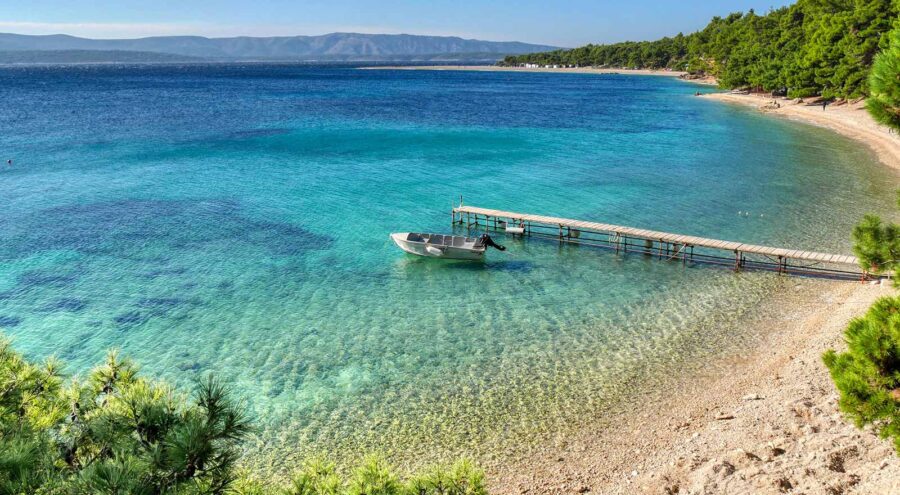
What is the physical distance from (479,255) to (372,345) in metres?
7.84

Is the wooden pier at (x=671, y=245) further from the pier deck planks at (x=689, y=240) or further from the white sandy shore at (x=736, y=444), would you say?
the white sandy shore at (x=736, y=444)

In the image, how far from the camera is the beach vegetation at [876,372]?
19.2 feet

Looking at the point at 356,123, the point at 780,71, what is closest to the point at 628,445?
the point at 356,123

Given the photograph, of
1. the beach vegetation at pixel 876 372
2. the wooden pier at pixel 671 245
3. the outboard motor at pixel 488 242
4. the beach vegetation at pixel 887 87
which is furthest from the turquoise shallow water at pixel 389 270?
the beach vegetation at pixel 887 87

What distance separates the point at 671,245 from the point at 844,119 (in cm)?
4310

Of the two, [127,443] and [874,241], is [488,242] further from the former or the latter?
[127,443]

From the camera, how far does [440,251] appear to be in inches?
947

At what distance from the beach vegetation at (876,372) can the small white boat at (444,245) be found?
17950mm

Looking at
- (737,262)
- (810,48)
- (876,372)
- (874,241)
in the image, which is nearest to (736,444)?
(874,241)

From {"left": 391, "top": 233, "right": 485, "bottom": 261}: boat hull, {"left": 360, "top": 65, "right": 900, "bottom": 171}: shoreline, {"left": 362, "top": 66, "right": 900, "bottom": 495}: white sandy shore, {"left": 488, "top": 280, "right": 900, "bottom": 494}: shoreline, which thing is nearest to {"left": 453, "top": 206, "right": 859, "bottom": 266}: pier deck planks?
{"left": 391, "top": 233, "right": 485, "bottom": 261}: boat hull

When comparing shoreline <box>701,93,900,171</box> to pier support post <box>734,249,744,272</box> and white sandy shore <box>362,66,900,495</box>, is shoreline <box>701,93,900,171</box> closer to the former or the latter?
pier support post <box>734,249,744,272</box>

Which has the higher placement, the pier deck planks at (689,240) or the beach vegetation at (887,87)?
the beach vegetation at (887,87)

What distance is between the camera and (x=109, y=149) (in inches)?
1946

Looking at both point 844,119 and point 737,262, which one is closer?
point 737,262
